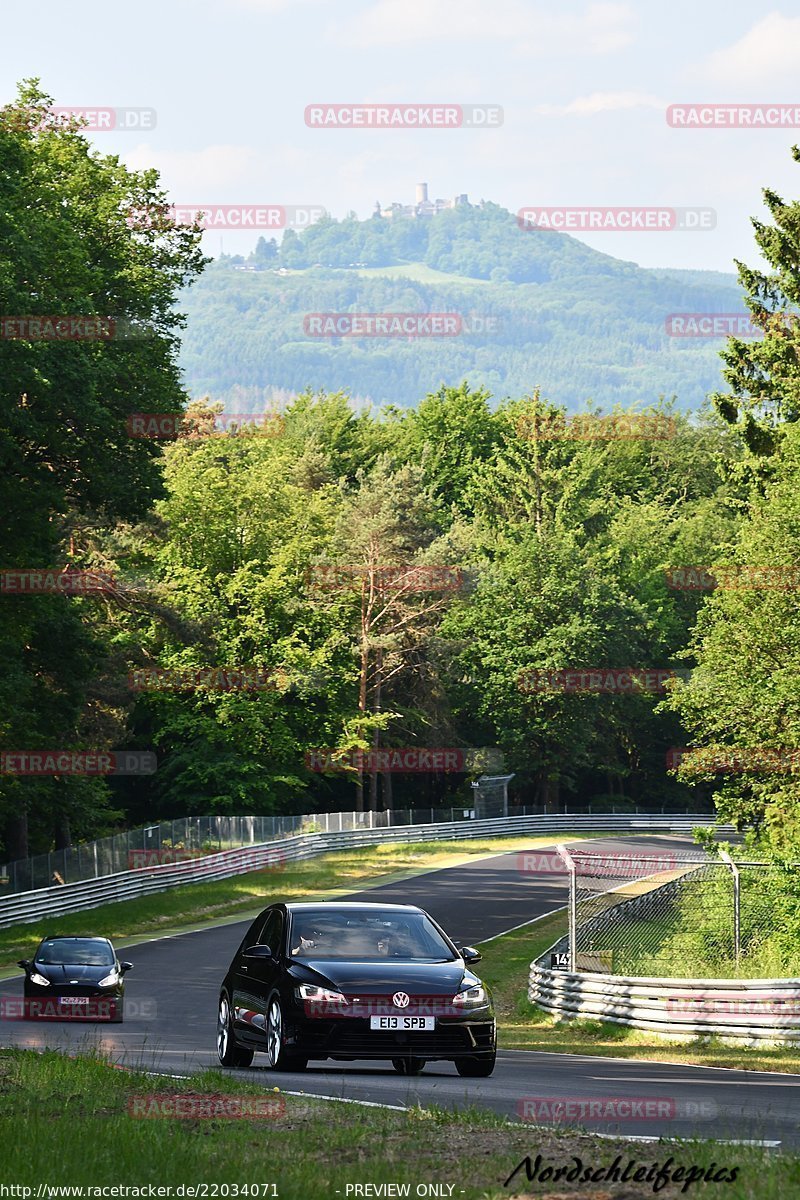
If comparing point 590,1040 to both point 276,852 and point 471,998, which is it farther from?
point 276,852

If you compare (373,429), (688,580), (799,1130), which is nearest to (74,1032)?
(799,1130)

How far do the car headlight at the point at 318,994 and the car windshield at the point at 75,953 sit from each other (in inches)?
497

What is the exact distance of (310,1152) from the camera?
9133 millimetres

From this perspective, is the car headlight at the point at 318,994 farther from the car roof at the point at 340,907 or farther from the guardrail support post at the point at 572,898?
the guardrail support post at the point at 572,898

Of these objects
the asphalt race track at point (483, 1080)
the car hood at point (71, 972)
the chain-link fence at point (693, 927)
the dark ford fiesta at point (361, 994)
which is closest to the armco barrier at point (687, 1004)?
the chain-link fence at point (693, 927)

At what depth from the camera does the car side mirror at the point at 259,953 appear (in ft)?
49.2

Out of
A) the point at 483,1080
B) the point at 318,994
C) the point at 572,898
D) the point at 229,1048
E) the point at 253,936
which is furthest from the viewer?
the point at 572,898

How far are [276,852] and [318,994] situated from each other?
47.2m

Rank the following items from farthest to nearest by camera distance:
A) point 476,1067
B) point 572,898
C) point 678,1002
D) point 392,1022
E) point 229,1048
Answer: point 572,898, point 678,1002, point 229,1048, point 476,1067, point 392,1022

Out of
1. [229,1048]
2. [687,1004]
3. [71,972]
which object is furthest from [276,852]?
[229,1048]

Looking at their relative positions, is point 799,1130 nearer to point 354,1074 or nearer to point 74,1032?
point 354,1074

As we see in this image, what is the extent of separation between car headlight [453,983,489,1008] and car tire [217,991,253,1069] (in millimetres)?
2495

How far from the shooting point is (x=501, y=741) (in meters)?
88.1

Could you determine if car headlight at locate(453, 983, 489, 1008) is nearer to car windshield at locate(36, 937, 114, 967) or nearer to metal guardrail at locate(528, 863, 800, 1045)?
metal guardrail at locate(528, 863, 800, 1045)
